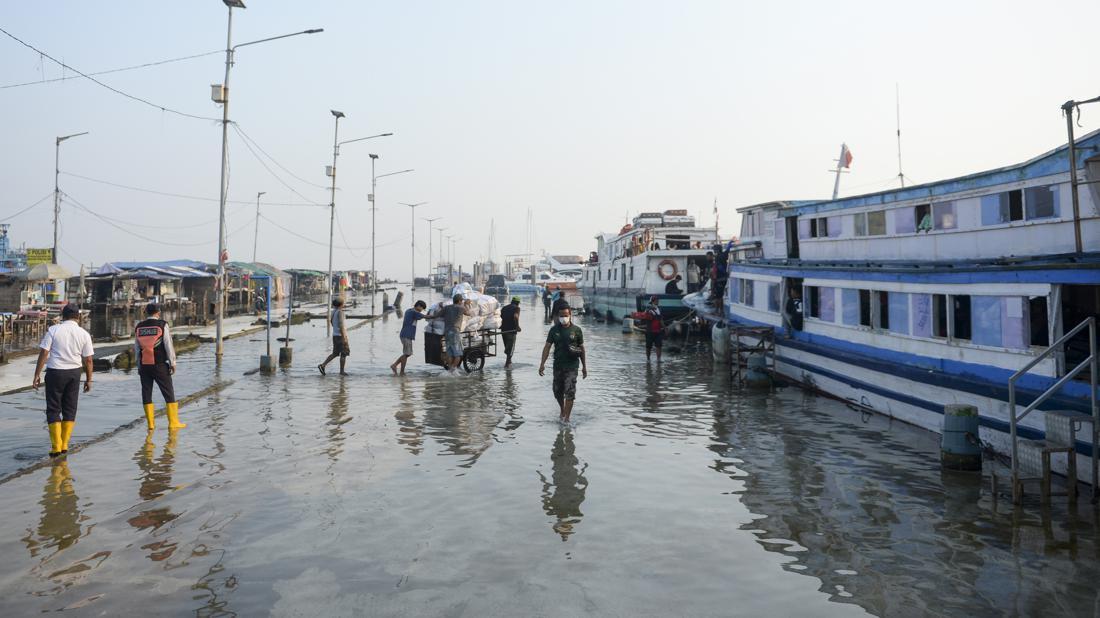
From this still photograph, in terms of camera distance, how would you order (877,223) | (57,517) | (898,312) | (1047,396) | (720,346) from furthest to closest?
(720,346)
(877,223)
(898,312)
(1047,396)
(57,517)

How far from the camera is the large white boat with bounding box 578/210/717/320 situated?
3497 centimetres

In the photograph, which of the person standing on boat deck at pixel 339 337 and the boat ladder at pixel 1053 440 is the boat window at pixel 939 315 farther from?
the person standing on boat deck at pixel 339 337

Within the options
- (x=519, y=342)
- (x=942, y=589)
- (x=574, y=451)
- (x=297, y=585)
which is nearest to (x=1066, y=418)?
(x=942, y=589)

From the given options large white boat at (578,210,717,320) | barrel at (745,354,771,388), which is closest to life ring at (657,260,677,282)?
large white boat at (578,210,717,320)

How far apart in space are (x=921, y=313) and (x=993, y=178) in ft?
8.30

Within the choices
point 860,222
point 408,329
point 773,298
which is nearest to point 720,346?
point 773,298

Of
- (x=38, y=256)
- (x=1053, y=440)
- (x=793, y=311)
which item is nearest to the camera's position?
(x=1053, y=440)

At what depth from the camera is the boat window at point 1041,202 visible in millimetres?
11242

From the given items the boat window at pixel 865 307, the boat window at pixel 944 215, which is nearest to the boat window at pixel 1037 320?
the boat window at pixel 944 215

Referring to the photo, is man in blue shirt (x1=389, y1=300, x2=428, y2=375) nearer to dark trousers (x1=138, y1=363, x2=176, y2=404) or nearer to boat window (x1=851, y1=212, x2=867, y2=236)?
dark trousers (x1=138, y1=363, x2=176, y2=404)

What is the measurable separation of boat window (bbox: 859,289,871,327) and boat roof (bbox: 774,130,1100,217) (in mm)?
1900

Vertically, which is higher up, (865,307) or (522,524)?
(865,307)

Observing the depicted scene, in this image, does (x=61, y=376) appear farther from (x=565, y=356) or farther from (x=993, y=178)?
(x=993, y=178)

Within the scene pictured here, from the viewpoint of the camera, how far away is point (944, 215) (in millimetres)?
13766
